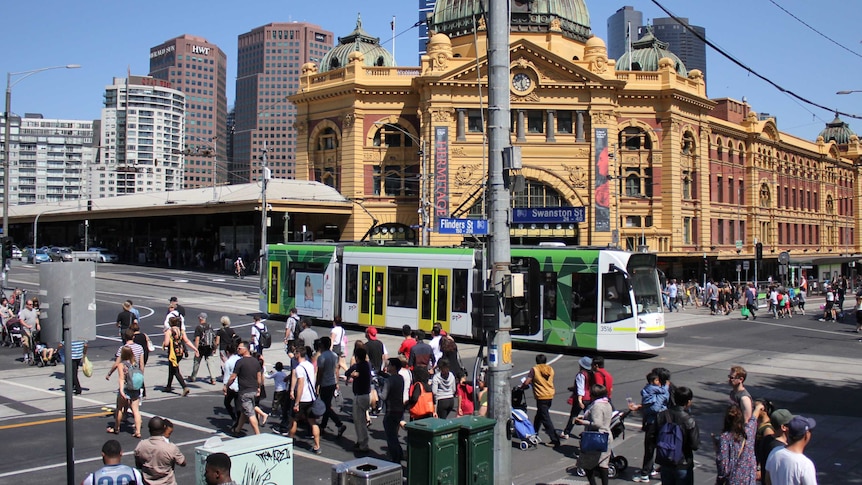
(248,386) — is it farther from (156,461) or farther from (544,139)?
(544,139)

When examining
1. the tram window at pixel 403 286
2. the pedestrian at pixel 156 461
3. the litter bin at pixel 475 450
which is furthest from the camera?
the tram window at pixel 403 286

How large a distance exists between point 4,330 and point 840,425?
931 inches

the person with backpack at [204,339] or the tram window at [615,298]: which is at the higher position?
the tram window at [615,298]

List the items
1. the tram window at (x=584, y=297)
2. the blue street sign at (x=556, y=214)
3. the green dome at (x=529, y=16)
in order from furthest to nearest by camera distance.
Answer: the green dome at (x=529, y=16) < the blue street sign at (x=556, y=214) < the tram window at (x=584, y=297)

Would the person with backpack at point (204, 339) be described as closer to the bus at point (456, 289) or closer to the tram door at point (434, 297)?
the bus at point (456, 289)

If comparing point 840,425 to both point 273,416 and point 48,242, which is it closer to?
point 273,416

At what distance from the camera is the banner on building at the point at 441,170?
5228 centimetres

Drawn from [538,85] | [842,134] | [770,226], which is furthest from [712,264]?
[842,134]

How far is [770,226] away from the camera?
74.8 meters

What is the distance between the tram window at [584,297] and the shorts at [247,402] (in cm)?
1265

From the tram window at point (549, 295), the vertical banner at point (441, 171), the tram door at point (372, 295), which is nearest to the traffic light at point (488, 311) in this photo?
the tram window at point (549, 295)

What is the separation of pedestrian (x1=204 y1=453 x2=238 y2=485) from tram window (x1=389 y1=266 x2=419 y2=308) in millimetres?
18665

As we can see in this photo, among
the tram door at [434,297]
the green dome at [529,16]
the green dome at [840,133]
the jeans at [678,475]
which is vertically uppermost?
the green dome at [529,16]

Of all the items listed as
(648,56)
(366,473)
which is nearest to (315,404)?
(366,473)
